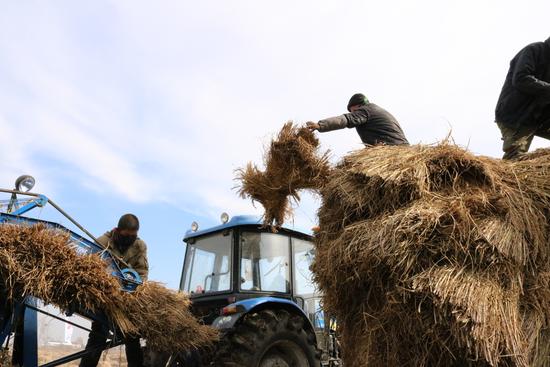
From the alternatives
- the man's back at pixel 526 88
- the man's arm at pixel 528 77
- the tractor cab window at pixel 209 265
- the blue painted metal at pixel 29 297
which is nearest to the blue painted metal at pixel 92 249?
the blue painted metal at pixel 29 297

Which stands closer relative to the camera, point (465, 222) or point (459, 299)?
point (459, 299)

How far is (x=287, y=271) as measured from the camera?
6016 mm

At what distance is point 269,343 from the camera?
514 centimetres

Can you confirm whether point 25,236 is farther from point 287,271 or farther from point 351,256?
point 287,271

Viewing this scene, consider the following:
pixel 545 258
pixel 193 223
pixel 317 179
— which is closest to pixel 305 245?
pixel 193 223

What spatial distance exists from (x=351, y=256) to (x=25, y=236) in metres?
2.56

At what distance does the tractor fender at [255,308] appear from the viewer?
5.10 m

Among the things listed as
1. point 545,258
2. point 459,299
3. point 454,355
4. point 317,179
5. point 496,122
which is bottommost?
point 454,355

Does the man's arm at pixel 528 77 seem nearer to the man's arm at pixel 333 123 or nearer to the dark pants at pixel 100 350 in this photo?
the man's arm at pixel 333 123

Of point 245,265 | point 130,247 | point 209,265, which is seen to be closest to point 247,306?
point 245,265

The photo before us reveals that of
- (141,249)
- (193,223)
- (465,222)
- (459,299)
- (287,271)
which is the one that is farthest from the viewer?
(193,223)

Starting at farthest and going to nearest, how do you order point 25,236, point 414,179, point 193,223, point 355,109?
point 193,223
point 355,109
point 25,236
point 414,179

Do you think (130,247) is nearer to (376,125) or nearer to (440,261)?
(376,125)

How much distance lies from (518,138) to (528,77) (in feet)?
1.50
